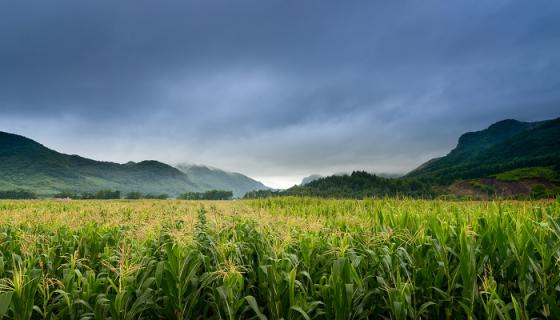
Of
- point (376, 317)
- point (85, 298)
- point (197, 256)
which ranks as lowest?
point (376, 317)

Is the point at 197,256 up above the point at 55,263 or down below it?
above

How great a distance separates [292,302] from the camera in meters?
4.16

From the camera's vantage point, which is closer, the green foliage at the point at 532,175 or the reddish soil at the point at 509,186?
the reddish soil at the point at 509,186

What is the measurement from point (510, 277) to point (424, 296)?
1.47m

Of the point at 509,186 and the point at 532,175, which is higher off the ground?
the point at 532,175

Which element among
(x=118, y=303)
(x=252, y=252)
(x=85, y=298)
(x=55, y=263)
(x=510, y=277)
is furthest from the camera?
(x=55, y=263)

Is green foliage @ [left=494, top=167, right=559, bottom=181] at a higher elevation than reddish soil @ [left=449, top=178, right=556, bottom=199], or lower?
higher

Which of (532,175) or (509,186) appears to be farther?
(532,175)

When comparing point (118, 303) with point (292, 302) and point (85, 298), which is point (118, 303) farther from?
point (292, 302)

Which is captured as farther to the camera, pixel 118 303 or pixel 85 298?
pixel 85 298

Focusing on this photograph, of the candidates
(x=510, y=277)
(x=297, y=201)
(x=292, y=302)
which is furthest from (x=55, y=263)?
(x=297, y=201)

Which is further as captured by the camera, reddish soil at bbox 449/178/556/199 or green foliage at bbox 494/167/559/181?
green foliage at bbox 494/167/559/181

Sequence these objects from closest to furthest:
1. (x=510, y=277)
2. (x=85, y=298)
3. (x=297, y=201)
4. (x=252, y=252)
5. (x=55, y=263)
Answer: (x=85, y=298)
(x=510, y=277)
(x=252, y=252)
(x=55, y=263)
(x=297, y=201)

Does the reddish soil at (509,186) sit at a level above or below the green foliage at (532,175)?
below
